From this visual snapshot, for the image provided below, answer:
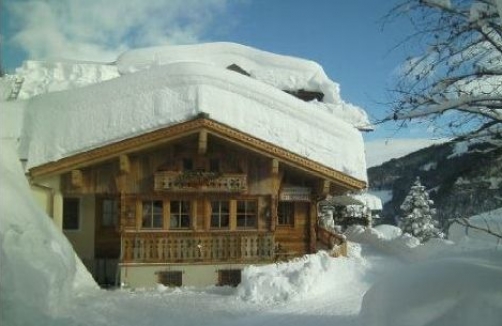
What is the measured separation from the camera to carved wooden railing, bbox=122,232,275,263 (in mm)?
16672

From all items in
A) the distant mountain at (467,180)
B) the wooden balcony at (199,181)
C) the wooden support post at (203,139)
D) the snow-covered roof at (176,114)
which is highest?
the snow-covered roof at (176,114)

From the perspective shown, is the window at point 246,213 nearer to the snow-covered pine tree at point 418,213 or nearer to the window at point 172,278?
the window at point 172,278

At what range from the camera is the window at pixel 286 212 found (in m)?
19.4

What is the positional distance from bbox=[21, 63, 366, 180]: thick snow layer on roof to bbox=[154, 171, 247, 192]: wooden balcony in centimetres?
160

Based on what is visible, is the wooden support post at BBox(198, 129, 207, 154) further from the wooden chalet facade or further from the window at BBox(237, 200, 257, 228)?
the window at BBox(237, 200, 257, 228)

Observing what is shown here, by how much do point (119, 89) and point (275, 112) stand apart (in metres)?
5.79

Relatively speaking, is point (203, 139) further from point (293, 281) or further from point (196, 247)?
point (293, 281)

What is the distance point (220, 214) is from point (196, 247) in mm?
1425

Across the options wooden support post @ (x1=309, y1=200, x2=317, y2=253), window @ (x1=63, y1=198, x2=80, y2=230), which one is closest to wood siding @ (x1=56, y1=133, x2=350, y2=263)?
window @ (x1=63, y1=198, x2=80, y2=230)

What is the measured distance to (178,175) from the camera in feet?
54.9

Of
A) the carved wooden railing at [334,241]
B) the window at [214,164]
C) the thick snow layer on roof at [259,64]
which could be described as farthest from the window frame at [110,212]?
the thick snow layer on roof at [259,64]

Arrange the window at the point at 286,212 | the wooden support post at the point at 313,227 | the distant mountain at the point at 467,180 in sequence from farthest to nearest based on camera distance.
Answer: the window at the point at 286,212 → the wooden support post at the point at 313,227 → the distant mountain at the point at 467,180

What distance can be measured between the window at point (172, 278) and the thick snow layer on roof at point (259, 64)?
15407 mm

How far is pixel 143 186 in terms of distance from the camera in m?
16.9
